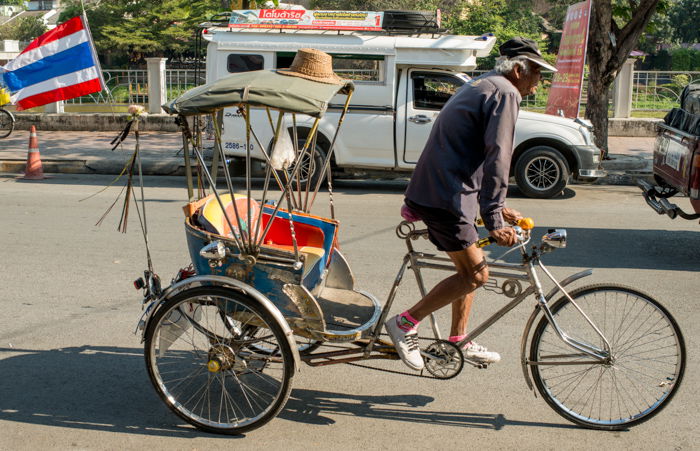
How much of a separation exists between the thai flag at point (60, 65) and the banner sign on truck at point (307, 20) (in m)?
2.13

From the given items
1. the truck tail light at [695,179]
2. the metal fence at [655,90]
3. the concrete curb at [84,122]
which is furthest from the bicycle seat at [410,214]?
the metal fence at [655,90]

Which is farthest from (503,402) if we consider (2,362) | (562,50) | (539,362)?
(562,50)

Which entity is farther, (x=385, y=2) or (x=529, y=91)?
(x=385, y=2)

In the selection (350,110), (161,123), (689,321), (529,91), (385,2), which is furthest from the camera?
(385,2)

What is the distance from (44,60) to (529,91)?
7966 millimetres

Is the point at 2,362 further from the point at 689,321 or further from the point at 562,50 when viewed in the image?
the point at 562,50

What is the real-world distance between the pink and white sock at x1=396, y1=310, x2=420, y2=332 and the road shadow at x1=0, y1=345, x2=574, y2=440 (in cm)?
46

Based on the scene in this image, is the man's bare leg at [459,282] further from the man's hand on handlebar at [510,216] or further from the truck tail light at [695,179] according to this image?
the truck tail light at [695,179]

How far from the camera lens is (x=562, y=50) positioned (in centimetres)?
1393

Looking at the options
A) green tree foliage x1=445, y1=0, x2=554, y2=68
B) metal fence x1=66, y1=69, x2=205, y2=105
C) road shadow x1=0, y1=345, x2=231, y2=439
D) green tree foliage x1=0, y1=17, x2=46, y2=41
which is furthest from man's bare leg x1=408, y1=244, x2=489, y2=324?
green tree foliage x1=0, y1=17, x2=46, y2=41

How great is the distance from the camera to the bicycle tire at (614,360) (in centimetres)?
380

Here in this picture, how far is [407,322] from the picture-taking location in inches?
157

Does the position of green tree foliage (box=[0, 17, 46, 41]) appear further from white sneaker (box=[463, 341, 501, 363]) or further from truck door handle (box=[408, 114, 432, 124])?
white sneaker (box=[463, 341, 501, 363])

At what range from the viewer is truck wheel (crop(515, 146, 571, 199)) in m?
10.6
